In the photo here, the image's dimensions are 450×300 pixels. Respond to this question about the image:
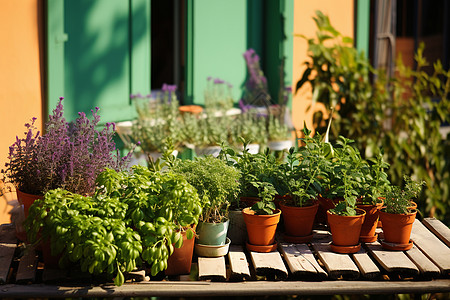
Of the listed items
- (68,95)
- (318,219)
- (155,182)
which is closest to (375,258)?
(318,219)

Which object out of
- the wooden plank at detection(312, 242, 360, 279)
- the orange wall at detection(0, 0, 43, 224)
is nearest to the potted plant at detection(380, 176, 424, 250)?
the wooden plank at detection(312, 242, 360, 279)

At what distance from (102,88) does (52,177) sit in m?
2.00

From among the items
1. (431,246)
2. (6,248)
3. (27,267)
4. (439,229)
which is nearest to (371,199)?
(431,246)

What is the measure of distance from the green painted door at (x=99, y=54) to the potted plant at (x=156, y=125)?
126 mm

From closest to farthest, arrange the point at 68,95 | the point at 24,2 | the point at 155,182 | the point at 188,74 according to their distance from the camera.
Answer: the point at 155,182, the point at 24,2, the point at 68,95, the point at 188,74

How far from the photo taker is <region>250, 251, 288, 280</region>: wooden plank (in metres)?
2.48

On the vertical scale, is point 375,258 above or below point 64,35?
below

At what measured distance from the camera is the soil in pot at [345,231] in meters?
2.65

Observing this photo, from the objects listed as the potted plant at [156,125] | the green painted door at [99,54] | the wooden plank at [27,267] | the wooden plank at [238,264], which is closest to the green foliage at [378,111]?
the potted plant at [156,125]

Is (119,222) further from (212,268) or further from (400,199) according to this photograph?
(400,199)

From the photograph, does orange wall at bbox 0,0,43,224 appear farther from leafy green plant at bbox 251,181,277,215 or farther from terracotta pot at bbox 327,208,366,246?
terracotta pot at bbox 327,208,366,246

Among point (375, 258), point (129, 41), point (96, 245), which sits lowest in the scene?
point (375, 258)

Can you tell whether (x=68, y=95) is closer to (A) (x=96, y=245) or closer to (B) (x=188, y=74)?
(B) (x=188, y=74)

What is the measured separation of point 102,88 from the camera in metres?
4.54
